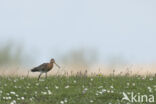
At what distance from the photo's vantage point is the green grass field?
45.8ft

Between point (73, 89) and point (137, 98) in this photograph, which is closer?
point (137, 98)

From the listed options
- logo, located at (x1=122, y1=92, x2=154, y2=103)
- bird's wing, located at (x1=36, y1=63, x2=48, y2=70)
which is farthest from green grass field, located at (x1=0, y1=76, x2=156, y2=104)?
bird's wing, located at (x1=36, y1=63, x2=48, y2=70)

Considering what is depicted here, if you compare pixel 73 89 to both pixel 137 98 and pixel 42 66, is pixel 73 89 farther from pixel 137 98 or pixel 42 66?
pixel 137 98

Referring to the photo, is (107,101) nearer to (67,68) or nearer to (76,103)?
(76,103)

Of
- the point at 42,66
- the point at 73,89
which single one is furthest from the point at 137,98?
the point at 42,66

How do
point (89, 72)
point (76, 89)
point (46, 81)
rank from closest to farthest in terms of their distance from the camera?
point (76, 89)
point (46, 81)
point (89, 72)

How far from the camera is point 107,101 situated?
13719 millimetres

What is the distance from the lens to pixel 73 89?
15664 millimetres

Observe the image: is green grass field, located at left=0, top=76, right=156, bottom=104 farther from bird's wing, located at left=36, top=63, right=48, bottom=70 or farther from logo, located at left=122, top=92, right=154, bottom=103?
Result: bird's wing, located at left=36, top=63, right=48, bottom=70

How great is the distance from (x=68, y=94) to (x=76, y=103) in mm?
1159

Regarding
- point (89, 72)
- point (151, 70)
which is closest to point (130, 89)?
point (89, 72)

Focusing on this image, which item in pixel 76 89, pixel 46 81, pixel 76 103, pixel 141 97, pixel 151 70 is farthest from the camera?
pixel 151 70

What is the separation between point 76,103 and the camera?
13578 mm

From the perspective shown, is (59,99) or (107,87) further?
(107,87)
